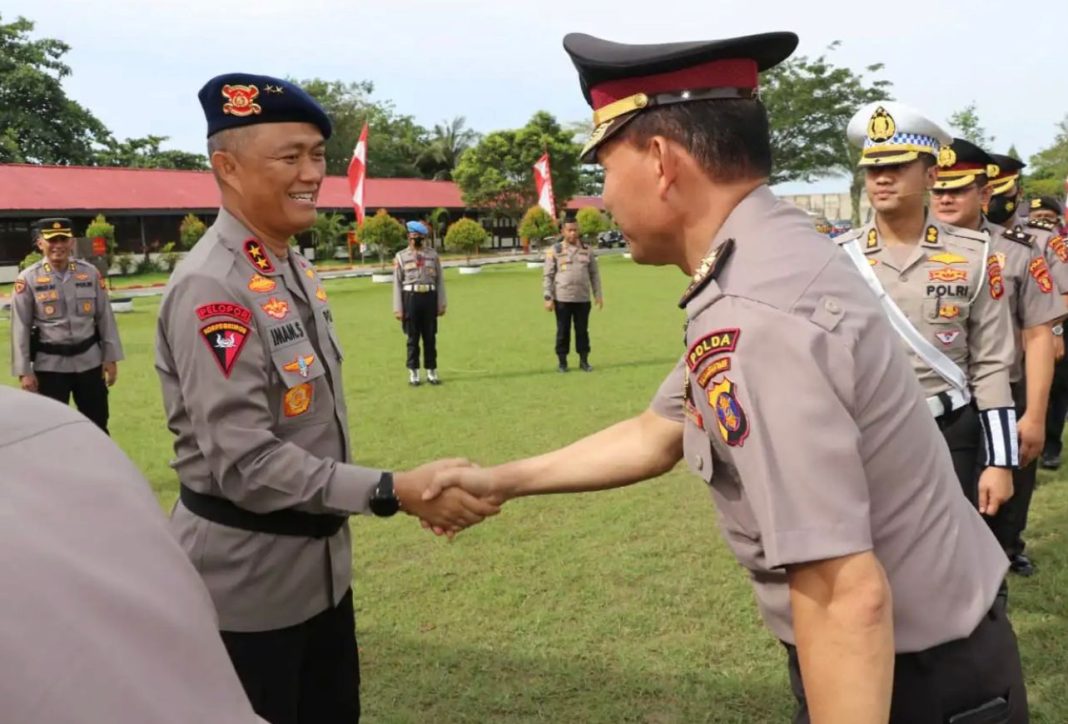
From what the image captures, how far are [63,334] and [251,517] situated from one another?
5.74 m

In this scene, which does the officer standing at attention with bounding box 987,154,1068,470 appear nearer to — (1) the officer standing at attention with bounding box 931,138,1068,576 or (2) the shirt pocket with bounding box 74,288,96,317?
(1) the officer standing at attention with bounding box 931,138,1068,576

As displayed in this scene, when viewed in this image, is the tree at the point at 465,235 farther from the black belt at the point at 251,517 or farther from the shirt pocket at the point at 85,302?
the black belt at the point at 251,517

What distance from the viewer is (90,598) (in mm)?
623

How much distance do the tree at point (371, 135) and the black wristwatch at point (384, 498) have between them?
59112 mm

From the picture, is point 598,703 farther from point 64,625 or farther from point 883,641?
point 64,625

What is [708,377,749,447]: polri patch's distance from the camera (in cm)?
130

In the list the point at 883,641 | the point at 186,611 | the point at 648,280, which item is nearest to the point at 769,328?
the point at 883,641

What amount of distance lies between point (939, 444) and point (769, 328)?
49 centimetres

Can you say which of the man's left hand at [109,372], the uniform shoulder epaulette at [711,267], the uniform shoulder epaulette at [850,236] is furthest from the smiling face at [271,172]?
the man's left hand at [109,372]

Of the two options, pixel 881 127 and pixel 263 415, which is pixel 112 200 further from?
pixel 263 415

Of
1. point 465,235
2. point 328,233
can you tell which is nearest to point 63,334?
point 465,235

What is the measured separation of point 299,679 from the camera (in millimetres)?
2484

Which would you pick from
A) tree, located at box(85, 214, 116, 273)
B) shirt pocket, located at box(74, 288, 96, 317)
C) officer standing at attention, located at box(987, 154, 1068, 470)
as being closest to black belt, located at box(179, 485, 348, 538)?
officer standing at attention, located at box(987, 154, 1068, 470)

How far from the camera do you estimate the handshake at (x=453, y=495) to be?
2.53m
